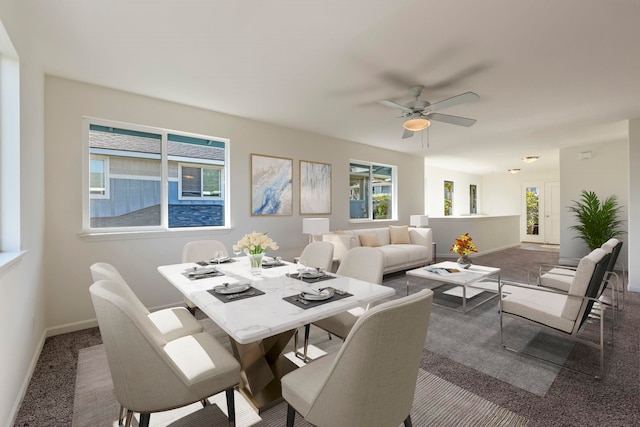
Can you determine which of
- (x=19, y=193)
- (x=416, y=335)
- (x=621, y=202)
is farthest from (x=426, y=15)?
(x=621, y=202)

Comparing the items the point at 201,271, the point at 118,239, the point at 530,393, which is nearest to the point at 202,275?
the point at 201,271

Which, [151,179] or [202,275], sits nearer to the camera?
[202,275]

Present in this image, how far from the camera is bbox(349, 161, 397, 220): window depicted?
6180mm

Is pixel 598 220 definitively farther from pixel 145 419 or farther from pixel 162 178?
pixel 162 178

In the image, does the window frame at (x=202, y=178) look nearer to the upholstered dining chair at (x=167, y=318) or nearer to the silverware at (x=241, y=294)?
the upholstered dining chair at (x=167, y=318)

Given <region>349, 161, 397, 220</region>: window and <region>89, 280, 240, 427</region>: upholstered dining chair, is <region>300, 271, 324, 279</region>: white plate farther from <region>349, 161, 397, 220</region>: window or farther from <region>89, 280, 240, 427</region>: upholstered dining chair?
<region>349, 161, 397, 220</region>: window

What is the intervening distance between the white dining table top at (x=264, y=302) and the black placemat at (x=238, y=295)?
1.0 inches

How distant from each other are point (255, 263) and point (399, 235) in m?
4.33

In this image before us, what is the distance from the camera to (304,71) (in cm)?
290

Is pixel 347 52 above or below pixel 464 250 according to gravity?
above

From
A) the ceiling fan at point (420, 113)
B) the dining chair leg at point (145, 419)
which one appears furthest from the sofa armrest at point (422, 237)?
the dining chair leg at point (145, 419)

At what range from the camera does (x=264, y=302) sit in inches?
63.5

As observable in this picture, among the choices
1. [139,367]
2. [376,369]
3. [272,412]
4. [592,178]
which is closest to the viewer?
[376,369]

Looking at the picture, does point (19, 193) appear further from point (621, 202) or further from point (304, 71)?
point (621, 202)
